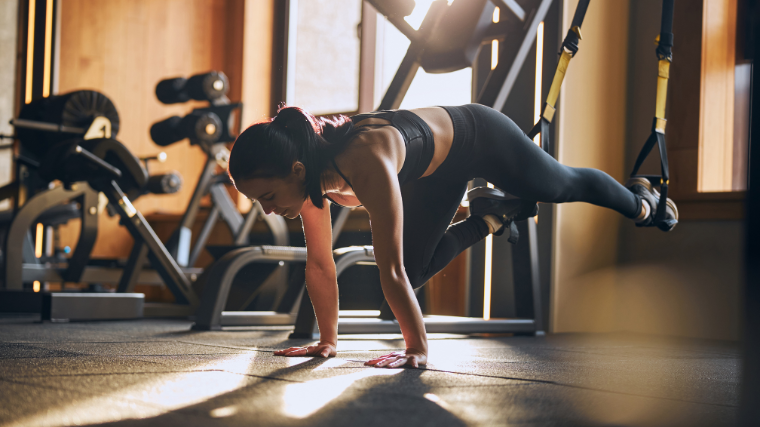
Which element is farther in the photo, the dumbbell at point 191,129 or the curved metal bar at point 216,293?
the dumbbell at point 191,129

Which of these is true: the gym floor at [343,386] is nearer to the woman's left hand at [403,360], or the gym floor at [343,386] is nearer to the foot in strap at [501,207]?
the woman's left hand at [403,360]

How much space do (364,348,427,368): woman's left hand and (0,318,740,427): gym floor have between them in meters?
0.03

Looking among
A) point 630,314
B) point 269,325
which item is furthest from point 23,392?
point 630,314

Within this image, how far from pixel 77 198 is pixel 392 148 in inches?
105

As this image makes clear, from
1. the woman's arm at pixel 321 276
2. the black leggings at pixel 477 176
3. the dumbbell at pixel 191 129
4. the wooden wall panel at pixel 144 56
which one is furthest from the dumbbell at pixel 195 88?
the woman's arm at pixel 321 276

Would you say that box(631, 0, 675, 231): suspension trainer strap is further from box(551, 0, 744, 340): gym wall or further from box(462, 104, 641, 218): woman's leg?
box(551, 0, 744, 340): gym wall

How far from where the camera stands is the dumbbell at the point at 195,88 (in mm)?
3807

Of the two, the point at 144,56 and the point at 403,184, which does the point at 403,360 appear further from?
the point at 144,56

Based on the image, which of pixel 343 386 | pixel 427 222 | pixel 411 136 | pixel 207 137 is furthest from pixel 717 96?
pixel 207 137

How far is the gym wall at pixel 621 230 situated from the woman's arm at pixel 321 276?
154 centimetres

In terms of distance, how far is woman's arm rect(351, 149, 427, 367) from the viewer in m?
1.30

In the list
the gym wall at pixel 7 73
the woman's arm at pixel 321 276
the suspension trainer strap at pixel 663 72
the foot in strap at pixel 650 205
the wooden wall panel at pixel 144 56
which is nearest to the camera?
the woman's arm at pixel 321 276

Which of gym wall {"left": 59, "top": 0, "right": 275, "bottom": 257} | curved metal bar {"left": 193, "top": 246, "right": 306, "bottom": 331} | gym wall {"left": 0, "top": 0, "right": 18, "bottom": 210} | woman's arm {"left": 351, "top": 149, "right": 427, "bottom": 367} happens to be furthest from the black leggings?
gym wall {"left": 0, "top": 0, "right": 18, "bottom": 210}

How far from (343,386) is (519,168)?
82 centimetres
